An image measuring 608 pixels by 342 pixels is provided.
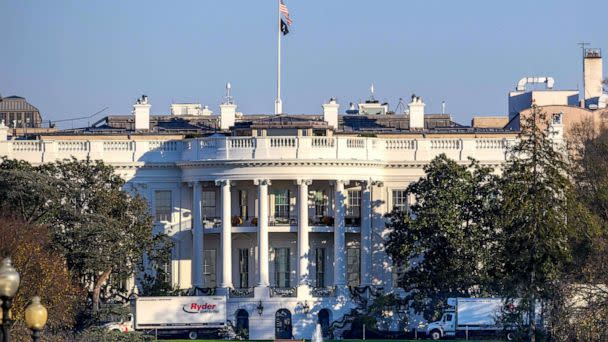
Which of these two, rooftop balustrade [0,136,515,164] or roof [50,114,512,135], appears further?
roof [50,114,512,135]

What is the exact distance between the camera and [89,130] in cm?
12619

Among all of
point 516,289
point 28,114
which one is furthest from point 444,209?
point 28,114

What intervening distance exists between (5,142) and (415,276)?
24912mm

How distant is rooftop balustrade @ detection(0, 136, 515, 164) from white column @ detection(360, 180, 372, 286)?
188 centimetres

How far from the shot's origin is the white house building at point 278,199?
11531 centimetres

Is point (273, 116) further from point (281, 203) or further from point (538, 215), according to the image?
Result: point (538, 215)

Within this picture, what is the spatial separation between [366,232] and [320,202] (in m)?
3.29

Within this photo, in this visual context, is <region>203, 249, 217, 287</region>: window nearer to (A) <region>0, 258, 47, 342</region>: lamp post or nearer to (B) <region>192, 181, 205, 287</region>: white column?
(B) <region>192, 181, 205, 287</region>: white column

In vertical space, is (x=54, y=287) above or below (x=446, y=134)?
below

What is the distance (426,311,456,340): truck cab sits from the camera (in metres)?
108

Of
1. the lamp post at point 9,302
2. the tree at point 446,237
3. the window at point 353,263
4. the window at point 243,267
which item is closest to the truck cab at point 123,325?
the window at point 243,267

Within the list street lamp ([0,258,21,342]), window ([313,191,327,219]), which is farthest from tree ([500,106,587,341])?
street lamp ([0,258,21,342])

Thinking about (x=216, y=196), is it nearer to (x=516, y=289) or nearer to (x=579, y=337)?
(x=516, y=289)

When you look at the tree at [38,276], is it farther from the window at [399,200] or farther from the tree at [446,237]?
the window at [399,200]
